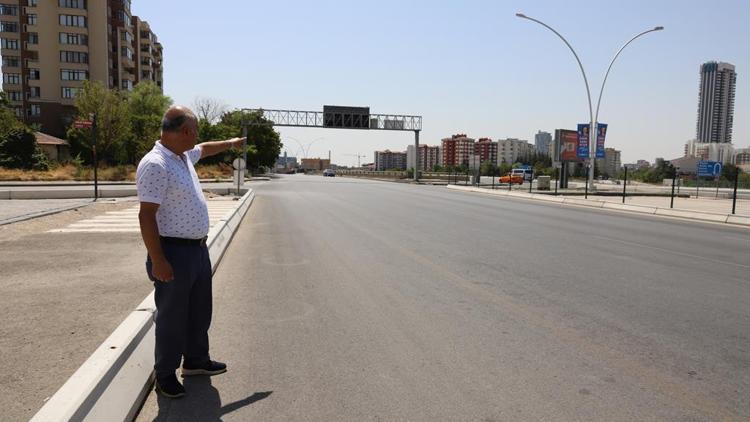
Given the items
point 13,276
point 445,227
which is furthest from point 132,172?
point 13,276

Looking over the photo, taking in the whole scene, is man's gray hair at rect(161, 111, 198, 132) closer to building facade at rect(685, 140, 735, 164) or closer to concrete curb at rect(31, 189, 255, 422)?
concrete curb at rect(31, 189, 255, 422)

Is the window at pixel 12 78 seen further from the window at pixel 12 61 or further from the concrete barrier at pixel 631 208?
the concrete barrier at pixel 631 208

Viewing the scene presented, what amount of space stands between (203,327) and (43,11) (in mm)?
91364

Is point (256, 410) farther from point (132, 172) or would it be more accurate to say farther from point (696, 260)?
point (132, 172)

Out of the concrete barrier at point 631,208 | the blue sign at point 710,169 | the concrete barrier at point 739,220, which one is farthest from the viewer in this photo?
the blue sign at point 710,169

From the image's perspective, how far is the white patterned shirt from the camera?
352cm

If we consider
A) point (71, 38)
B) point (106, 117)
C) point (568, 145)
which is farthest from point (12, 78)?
point (568, 145)

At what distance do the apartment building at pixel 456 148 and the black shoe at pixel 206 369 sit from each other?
160714mm

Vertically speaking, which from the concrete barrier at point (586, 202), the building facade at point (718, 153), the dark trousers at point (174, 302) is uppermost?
the building facade at point (718, 153)

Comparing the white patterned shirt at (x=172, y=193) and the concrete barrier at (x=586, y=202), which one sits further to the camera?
the concrete barrier at (x=586, y=202)

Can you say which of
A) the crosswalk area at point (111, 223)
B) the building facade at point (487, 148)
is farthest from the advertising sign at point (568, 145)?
the building facade at point (487, 148)

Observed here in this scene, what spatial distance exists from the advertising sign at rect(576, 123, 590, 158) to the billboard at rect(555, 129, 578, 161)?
9.96 ft

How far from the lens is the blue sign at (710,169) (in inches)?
1319

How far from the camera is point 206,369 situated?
4195mm
